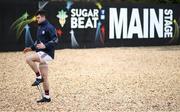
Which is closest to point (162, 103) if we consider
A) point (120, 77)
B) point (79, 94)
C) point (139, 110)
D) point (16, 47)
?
point (139, 110)

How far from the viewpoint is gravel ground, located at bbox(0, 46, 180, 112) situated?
982 cm

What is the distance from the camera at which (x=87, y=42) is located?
2325 cm

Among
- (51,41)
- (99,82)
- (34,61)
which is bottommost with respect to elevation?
(99,82)

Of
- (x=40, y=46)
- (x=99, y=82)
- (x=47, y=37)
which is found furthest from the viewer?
(x=99, y=82)

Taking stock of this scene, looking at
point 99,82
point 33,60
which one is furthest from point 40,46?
point 99,82

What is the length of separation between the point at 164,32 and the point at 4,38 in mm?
8374

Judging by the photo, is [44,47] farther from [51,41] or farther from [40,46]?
[51,41]

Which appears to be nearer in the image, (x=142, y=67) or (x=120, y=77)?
(x=120, y=77)

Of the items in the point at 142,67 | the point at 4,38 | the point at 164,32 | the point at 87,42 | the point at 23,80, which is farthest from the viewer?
the point at 164,32

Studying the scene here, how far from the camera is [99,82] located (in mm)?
12945

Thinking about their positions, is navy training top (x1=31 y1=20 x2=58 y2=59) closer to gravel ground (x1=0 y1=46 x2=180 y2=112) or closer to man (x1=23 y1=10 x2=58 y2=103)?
man (x1=23 y1=10 x2=58 y2=103)

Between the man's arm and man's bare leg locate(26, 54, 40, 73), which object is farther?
man's bare leg locate(26, 54, 40, 73)

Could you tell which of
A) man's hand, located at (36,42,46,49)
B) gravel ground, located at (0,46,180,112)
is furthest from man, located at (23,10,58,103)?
gravel ground, located at (0,46,180,112)

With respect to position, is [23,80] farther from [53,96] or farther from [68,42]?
[68,42]
